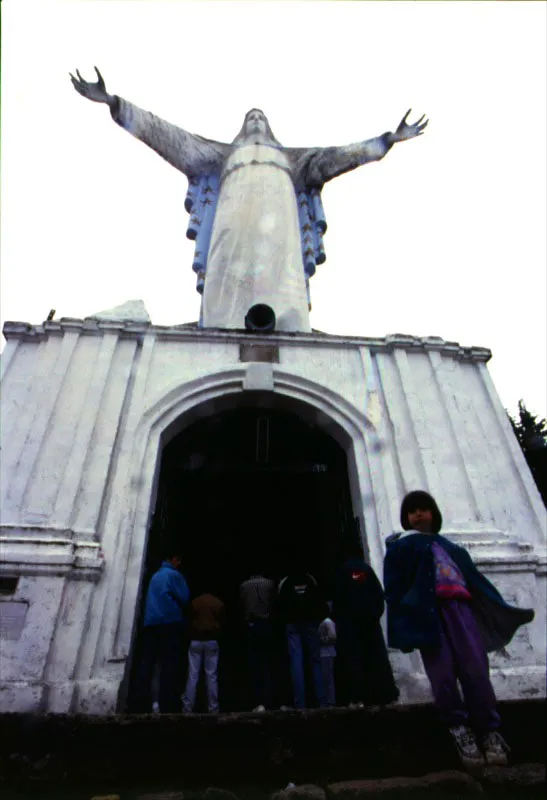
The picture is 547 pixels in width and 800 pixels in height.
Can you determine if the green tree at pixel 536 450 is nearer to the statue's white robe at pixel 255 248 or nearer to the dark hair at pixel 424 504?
→ the statue's white robe at pixel 255 248

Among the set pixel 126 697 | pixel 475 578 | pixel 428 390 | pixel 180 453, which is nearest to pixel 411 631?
Answer: pixel 475 578

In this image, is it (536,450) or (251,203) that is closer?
(251,203)

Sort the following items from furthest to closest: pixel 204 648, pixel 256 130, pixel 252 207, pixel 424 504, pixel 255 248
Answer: pixel 256 130
pixel 252 207
pixel 255 248
pixel 204 648
pixel 424 504

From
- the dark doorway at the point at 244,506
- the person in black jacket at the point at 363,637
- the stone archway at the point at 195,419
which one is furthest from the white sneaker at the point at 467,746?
the dark doorway at the point at 244,506

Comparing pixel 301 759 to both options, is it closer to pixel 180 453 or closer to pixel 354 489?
pixel 354 489

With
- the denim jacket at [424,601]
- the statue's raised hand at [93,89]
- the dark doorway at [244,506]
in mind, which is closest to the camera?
the denim jacket at [424,601]

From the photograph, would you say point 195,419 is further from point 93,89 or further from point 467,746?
point 93,89

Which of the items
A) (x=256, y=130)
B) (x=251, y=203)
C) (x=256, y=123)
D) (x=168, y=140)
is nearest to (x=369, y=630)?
(x=251, y=203)

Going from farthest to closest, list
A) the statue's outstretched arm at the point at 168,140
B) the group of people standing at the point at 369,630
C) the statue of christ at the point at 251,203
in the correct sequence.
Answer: the statue's outstretched arm at the point at 168,140
the statue of christ at the point at 251,203
the group of people standing at the point at 369,630

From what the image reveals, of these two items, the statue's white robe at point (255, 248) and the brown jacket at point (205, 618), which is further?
the statue's white robe at point (255, 248)

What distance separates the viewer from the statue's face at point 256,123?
1341 cm

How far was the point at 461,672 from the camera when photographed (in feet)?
10.4

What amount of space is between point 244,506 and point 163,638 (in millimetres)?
4772

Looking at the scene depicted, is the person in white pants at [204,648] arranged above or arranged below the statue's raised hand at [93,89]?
below
